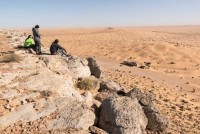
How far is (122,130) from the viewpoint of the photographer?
10898mm

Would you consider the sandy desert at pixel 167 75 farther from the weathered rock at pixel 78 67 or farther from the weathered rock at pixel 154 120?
the weathered rock at pixel 78 67

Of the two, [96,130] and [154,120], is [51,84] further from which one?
[154,120]

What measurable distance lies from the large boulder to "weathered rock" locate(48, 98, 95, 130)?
517 millimetres

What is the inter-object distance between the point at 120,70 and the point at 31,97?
17.5 m

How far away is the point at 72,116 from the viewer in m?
10.8

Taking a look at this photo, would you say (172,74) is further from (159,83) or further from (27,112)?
(27,112)

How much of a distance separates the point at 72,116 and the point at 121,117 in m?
1.76

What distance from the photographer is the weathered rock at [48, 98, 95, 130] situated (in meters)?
10.4

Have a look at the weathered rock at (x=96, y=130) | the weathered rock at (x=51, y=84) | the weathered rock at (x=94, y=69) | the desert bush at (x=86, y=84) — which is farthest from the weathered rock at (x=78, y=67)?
the weathered rock at (x=96, y=130)

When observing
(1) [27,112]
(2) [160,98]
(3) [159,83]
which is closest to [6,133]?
(1) [27,112]

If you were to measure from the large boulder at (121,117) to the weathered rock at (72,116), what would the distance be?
1.70 feet

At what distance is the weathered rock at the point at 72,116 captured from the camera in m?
10.4

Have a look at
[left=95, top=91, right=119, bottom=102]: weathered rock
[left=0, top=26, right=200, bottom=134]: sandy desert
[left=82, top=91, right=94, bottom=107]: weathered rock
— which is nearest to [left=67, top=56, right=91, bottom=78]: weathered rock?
[left=95, top=91, right=119, bottom=102]: weathered rock

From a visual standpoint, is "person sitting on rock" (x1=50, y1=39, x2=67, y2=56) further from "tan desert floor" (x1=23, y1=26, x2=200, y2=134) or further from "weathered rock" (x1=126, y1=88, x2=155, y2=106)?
"weathered rock" (x1=126, y1=88, x2=155, y2=106)
